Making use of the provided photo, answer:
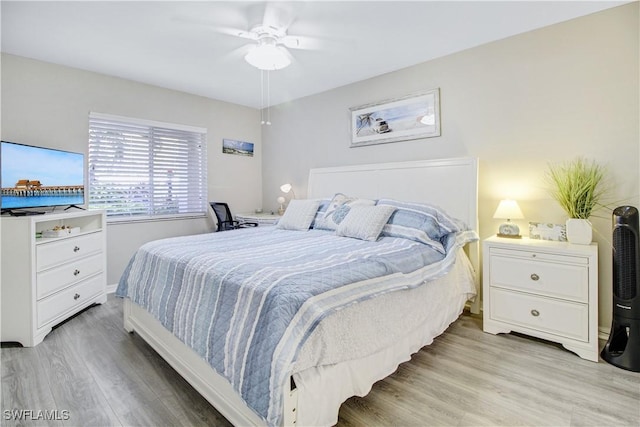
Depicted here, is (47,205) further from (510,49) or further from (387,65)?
(510,49)

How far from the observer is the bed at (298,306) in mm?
1306

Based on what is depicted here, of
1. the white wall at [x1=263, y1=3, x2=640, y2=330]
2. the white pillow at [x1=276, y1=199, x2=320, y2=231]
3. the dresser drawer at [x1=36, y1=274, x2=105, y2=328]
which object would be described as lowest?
the dresser drawer at [x1=36, y1=274, x2=105, y2=328]

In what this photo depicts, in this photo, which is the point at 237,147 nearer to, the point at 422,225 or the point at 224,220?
the point at 224,220

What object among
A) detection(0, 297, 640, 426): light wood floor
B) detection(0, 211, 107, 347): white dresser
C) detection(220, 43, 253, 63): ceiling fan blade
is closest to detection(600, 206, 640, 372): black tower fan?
detection(0, 297, 640, 426): light wood floor

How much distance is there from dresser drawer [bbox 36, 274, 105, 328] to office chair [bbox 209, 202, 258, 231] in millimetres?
1396

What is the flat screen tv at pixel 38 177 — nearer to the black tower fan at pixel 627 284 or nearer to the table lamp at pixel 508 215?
the table lamp at pixel 508 215

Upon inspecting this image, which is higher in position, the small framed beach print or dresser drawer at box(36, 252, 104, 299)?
the small framed beach print

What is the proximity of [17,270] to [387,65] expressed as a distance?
12.2 feet

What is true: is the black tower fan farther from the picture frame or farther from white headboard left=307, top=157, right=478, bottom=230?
the picture frame

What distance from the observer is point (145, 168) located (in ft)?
12.8

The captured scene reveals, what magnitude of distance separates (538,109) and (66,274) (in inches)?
169

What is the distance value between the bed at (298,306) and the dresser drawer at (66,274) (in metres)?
0.61

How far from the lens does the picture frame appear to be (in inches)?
127

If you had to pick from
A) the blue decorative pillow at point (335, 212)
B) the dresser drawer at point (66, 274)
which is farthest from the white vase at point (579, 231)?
the dresser drawer at point (66, 274)
